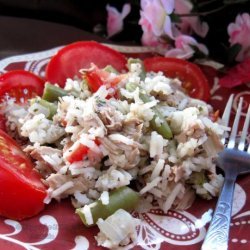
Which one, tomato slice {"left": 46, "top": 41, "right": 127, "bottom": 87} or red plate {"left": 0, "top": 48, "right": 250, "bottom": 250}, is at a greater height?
tomato slice {"left": 46, "top": 41, "right": 127, "bottom": 87}

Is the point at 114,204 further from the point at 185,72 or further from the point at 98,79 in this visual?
the point at 185,72

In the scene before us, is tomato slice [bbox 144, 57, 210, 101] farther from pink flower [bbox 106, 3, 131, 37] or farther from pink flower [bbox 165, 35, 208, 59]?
pink flower [bbox 106, 3, 131, 37]

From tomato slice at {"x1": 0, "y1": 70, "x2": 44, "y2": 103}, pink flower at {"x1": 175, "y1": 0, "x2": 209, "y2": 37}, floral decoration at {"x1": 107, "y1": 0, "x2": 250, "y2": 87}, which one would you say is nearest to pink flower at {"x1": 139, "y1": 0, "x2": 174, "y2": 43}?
floral decoration at {"x1": 107, "y1": 0, "x2": 250, "y2": 87}

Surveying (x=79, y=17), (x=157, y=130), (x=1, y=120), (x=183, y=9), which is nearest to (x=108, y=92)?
(x=157, y=130)

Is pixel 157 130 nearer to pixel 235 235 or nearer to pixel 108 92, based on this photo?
pixel 108 92

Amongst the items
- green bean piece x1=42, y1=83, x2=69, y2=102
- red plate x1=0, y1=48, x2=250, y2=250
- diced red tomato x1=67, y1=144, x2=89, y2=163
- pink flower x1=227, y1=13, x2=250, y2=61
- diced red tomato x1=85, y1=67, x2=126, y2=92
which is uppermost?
pink flower x1=227, y1=13, x2=250, y2=61

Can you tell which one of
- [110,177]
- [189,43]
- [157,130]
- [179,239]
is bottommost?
[179,239]

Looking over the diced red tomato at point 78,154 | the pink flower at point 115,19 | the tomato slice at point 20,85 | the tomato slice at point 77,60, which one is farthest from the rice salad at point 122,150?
the pink flower at point 115,19
